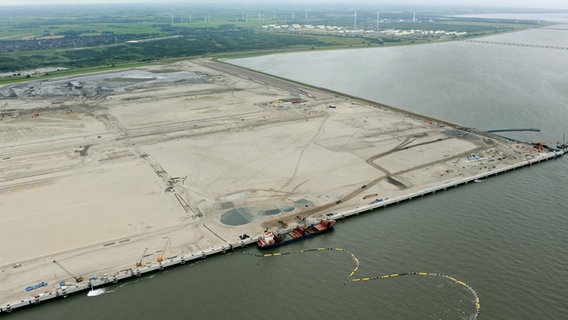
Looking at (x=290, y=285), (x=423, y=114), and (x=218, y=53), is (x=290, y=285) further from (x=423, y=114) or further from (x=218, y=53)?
(x=218, y=53)

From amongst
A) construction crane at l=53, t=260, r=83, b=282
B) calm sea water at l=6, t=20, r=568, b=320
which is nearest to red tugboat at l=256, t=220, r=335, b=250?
calm sea water at l=6, t=20, r=568, b=320

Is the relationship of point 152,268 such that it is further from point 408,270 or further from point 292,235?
point 408,270

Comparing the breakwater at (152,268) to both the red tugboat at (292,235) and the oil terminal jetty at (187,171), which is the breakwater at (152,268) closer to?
the oil terminal jetty at (187,171)

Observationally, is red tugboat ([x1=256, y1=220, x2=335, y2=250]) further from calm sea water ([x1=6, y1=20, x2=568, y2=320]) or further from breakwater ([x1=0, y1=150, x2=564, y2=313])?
breakwater ([x1=0, y1=150, x2=564, y2=313])

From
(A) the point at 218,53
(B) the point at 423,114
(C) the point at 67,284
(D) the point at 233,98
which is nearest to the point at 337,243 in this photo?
(C) the point at 67,284

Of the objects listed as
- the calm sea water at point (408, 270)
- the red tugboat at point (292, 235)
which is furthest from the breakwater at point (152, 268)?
the red tugboat at point (292, 235)

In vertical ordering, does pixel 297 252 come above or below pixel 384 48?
below
